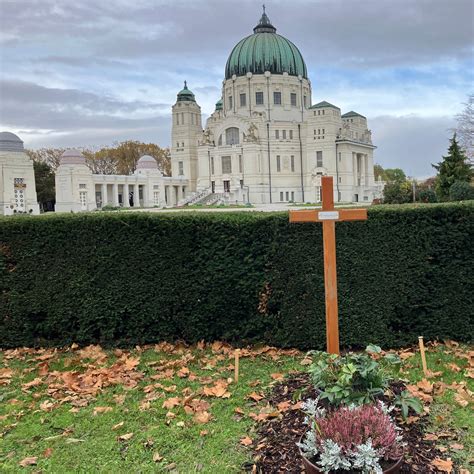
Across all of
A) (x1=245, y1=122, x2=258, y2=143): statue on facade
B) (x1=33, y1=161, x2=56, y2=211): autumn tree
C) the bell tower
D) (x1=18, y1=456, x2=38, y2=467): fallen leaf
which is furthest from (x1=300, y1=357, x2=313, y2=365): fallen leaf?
the bell tower

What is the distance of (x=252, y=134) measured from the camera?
7262cm

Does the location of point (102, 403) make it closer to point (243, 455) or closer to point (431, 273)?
point (243, 455)

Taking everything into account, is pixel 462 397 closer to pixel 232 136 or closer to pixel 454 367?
pixel 454 367

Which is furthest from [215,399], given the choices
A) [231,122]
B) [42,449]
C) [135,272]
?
[231,122]

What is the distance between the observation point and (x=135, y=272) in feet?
23.2

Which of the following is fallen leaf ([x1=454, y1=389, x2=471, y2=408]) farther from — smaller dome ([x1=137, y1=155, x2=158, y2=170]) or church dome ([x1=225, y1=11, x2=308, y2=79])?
church dome ([x1=225, y1=11, x2=308, y2=79])

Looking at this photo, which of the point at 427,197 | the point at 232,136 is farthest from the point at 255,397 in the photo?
the point at 232,136

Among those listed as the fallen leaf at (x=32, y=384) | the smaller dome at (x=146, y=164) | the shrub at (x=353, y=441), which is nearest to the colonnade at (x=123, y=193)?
the smaller dome at (x=146, y=164)

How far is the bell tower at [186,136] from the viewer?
8062cm

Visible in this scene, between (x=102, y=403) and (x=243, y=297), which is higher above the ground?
(x=243, y=297)

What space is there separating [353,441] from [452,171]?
38.6m

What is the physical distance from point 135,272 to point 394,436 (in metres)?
4.63

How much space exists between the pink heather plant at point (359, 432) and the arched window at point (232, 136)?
2884 inches

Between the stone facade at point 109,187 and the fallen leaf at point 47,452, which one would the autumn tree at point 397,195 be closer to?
the stone facade at point 109,187
